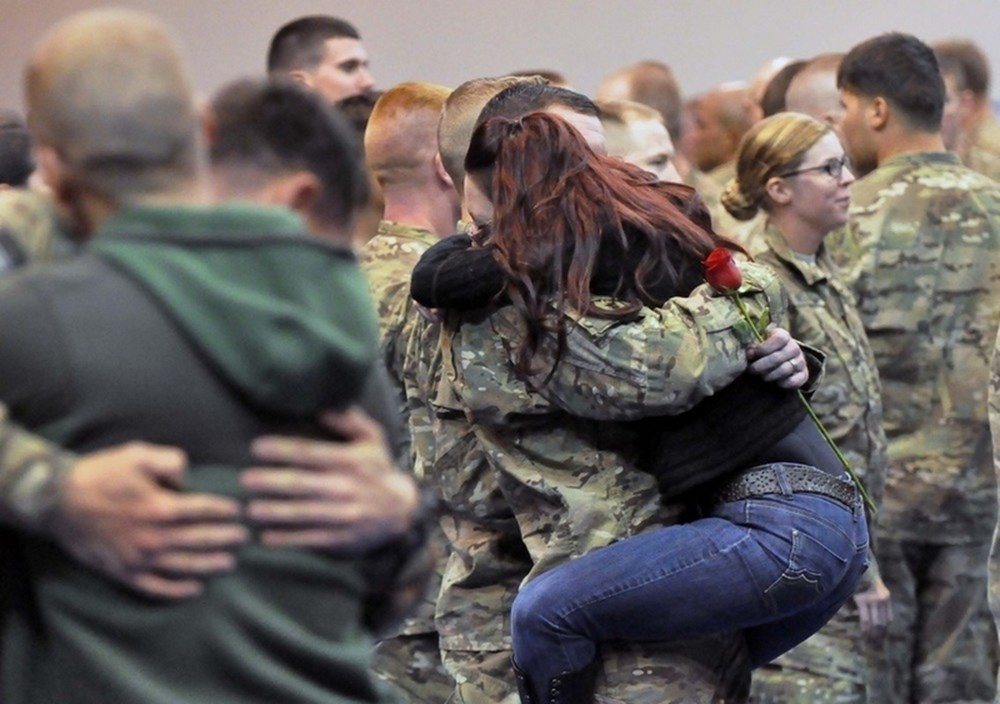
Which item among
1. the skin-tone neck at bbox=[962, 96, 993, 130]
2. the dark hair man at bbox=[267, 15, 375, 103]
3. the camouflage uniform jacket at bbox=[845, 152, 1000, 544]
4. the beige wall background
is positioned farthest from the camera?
the beige wall background

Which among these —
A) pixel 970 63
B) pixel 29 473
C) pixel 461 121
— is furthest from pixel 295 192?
pixel 970 63

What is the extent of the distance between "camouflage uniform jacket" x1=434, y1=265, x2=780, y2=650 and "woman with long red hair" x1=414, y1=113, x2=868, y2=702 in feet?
0.10

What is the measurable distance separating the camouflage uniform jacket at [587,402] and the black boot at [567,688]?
19 cm

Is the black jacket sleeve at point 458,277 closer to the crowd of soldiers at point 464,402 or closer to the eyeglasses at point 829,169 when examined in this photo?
the crowd of soldiers at point 464,402

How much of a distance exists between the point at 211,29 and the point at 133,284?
22.2ft

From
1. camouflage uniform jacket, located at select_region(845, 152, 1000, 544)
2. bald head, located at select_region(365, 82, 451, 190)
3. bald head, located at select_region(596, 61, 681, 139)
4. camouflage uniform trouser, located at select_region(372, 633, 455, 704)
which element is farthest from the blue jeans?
bald head, located at select_region(596, 61, 681, 139)

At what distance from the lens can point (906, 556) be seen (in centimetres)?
519

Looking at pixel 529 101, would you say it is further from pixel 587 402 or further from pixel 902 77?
pixel 902 77

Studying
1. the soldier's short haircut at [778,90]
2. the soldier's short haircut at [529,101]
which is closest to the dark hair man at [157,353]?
the soldier's short haircut at [529,101]

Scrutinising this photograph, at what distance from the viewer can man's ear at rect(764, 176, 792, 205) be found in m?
4.57

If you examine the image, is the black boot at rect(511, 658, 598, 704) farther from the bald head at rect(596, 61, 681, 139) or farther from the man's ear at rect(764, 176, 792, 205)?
the bald head at rect(596, 61, 681, 139)

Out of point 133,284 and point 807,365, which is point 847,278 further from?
point 133,284

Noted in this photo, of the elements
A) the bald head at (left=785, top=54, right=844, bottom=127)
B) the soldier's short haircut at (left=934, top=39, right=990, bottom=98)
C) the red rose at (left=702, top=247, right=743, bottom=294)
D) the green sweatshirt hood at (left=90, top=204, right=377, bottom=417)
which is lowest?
the soldier's short haircut at (left=934, top=39, right=990, bottom=98)

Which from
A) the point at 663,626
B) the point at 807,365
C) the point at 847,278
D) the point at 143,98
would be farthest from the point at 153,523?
the point at 847,278
